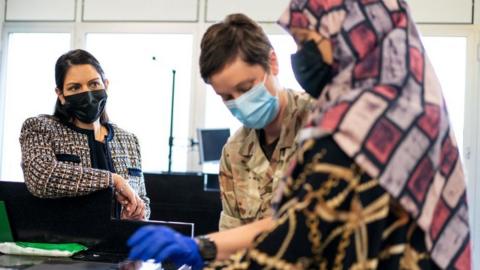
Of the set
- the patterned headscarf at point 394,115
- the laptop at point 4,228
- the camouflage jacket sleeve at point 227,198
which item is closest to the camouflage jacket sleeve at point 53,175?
the laptop at point 4,228

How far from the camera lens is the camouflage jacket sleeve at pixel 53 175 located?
1.58m

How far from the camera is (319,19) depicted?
0.83 meters

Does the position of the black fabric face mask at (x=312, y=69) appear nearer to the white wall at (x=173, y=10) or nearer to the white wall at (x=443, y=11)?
the white wall at (x=173, y=10)

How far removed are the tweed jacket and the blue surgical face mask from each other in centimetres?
67

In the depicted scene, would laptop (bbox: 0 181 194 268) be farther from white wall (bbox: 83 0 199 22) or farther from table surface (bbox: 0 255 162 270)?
white wall (bbox: 83 0 199 22)

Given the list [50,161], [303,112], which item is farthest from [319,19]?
[50,161]

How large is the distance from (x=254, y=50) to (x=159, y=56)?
3433 mm

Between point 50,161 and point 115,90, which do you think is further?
point 115,90

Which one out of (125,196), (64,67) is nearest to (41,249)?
(125,196)

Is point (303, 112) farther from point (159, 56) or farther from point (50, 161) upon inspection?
point (159, 56)

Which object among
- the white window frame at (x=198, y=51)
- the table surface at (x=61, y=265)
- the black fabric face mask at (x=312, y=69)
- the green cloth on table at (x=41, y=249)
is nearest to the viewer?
the black fabric face mask at (x=312, y=69)

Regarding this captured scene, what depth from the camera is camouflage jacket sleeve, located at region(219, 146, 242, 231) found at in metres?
1.22

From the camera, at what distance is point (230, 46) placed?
103 cm

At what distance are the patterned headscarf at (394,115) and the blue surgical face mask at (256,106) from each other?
0.79 ft
